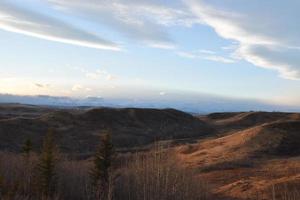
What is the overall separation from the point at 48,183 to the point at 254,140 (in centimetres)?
2483

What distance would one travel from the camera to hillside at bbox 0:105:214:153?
47.5 meters

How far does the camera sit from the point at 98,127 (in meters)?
58.9

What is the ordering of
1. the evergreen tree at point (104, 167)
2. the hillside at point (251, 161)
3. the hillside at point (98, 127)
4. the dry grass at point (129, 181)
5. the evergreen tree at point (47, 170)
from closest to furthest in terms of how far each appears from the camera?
1. the evergreen tree at point (47, 170)
2. the dry grass at point (129, 181)
3. the evergreen tree at point (104, 167)
4. the hillside at point (251, 161)
5. the hillside at point (98, 127)

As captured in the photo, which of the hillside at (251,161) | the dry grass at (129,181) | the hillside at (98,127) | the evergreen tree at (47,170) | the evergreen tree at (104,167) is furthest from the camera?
the hillside at (98,127)

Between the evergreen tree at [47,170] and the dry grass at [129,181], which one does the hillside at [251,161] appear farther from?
the evergreen tree at [47,170]

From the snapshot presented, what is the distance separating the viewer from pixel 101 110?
65.8 metres

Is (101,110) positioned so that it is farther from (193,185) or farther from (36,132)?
(193,185)

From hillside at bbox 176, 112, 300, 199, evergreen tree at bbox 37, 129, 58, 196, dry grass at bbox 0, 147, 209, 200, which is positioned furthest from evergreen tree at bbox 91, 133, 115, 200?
hillside at bbox 176, 112, 300, 199

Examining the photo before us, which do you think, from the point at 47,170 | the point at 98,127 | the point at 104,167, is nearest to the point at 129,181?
the point at 104,167

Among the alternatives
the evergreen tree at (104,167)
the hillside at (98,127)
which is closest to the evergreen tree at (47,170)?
the evergreen tree at (104,167)

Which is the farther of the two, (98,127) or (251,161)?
(98,127)

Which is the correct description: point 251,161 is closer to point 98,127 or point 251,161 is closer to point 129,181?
point 129,181

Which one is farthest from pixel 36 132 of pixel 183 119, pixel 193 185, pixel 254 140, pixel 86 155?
pixel 193 185

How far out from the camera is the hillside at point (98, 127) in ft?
156
